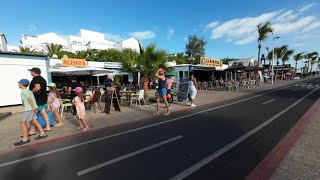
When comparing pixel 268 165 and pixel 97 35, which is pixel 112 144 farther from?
pixel 97 35

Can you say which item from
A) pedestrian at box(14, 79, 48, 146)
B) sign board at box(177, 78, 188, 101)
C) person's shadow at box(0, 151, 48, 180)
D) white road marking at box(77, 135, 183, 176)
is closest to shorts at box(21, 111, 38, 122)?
pedestrian at box(14, 79, 48, 146)

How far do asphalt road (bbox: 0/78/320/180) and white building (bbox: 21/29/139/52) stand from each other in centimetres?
5498

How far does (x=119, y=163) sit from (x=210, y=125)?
12.3 ft

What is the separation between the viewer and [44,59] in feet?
47.9

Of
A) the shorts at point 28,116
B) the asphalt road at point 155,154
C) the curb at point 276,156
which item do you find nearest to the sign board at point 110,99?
the asphalt road at point 155,154

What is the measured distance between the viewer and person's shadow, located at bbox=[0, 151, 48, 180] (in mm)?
3621

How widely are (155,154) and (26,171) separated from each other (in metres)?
2.53

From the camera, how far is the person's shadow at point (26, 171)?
3.62 metres

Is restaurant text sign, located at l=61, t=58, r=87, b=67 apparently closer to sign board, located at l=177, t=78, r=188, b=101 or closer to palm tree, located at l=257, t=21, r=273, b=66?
sign board, located at l=177, t=78, r=188, b=101

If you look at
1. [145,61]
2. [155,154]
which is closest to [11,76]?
[145,61]

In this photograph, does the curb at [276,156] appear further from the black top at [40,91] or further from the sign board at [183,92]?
the sign board at [183,92]

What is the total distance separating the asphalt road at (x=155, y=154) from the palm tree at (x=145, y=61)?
5.84 m

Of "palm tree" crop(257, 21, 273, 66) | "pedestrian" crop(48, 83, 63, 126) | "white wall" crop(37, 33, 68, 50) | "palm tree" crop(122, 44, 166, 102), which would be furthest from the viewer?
"white wall" crop(37, 33, 68, 50)

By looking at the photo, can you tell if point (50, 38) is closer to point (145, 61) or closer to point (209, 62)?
point (209, 62)
